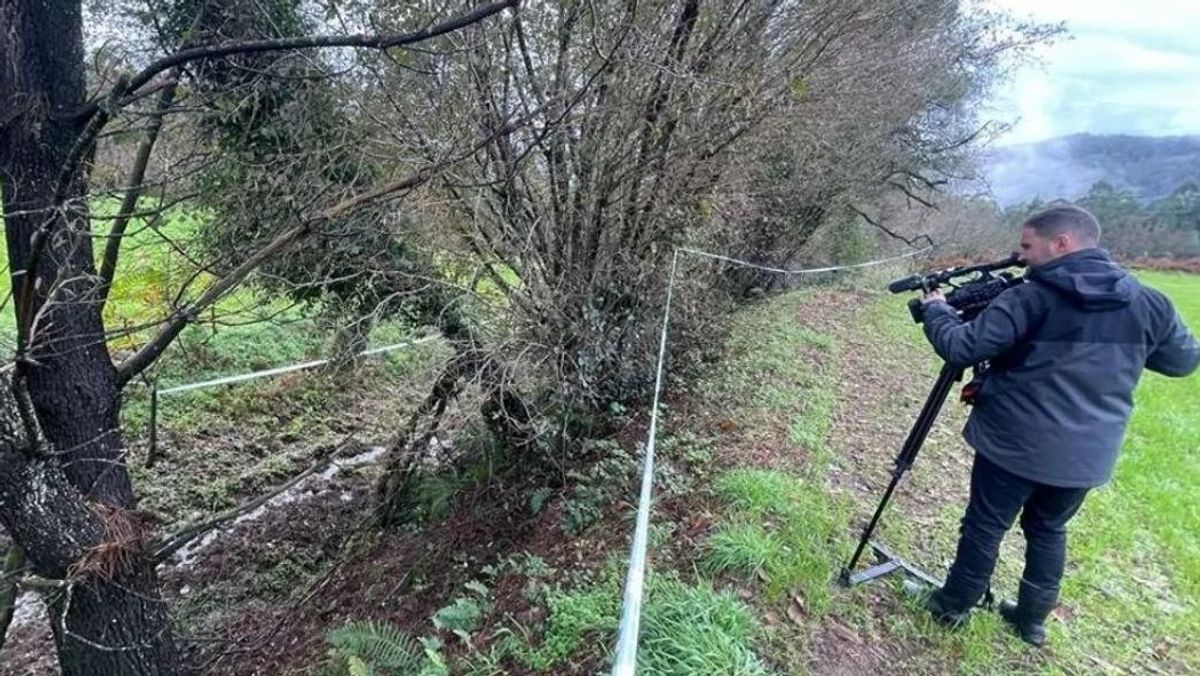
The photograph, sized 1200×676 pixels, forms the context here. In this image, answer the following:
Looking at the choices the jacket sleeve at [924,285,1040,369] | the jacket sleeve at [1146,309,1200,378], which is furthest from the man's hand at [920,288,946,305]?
the jacket sleeve at [1146,309,1200,378]

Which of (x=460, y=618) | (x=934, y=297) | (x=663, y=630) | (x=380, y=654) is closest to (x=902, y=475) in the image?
(x=934, y=297)

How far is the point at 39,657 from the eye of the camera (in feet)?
15.8

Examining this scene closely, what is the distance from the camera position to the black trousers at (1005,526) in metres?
2.85

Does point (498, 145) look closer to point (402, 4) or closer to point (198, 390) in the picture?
point (402, 4)

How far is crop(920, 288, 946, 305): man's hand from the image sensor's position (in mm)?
2998

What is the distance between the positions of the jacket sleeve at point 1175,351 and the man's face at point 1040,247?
0.55 m

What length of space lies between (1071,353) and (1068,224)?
0.54m

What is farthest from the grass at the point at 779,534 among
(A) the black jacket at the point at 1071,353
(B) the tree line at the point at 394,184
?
(B) the tree line at the point at 394,184

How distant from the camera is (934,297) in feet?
9.91

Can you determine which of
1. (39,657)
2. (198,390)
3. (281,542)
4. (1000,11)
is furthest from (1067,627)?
(1000,11)

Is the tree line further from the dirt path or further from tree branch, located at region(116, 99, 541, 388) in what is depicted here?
the dirt path

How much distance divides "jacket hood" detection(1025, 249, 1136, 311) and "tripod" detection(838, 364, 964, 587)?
0.53 metres

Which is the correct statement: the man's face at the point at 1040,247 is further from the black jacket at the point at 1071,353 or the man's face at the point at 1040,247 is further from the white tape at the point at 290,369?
the white tape at the point at 290,369

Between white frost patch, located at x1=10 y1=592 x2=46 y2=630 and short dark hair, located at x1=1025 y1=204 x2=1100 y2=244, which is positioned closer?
short dark hair, located at x1=1025 y1=204 x2=1100 y2=244
